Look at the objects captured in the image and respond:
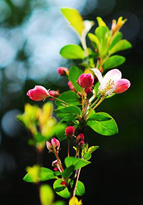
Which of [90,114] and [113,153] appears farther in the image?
[113,153]

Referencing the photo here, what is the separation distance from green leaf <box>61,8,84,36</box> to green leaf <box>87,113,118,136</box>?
283 mm

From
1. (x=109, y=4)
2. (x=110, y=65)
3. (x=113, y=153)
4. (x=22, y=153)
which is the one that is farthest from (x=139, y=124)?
(x=110, y=65)

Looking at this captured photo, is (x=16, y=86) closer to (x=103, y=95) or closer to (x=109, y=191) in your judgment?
(x=109, y=191)

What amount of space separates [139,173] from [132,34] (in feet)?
10.4

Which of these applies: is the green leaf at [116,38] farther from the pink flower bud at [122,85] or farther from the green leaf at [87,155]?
the green leaf at [87,155]

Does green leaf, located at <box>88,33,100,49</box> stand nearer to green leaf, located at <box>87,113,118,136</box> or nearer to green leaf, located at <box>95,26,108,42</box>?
green leaf, located at <box>95,26,108,42</box>

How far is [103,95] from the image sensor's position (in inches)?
20.5

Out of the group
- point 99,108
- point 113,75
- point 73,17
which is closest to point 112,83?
point 113,75

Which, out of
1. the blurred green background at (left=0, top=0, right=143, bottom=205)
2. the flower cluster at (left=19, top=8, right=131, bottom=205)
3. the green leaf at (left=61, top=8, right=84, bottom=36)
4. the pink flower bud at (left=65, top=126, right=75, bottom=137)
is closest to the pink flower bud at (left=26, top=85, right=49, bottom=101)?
the flower cluster at (left=19, top=8, right=131, bottom=205)

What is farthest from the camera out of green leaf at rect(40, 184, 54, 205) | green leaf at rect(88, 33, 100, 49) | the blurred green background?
the blurred green background

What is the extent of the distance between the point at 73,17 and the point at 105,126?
302 millimetres

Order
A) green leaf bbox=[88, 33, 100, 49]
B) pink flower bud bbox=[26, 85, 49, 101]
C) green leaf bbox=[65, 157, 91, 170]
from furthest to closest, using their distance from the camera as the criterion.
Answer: green leaf bbox=[88, 33, 100, 49], pink flower bud bbox=[26, 85, 49, 101], green leaf bbox=[65, 157, 91, 170]

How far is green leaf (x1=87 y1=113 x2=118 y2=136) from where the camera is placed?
1.61 ft

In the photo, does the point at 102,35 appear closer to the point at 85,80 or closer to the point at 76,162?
the point at 85,80
